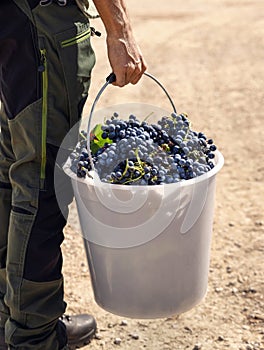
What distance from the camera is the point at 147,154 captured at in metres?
2.16

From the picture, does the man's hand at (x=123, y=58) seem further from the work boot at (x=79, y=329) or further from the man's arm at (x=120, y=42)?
the work boot at (x=79, y=329)

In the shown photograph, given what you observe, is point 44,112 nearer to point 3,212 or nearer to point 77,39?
point 77,39

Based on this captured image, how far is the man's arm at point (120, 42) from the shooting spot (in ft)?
6.89

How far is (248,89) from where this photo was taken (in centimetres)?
518

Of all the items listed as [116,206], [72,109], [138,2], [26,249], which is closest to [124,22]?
[72,109]

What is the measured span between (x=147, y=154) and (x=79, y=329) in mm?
800

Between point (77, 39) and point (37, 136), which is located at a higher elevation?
point (77, 39)

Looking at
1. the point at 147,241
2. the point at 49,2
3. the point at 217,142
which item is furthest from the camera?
the point at 217,142

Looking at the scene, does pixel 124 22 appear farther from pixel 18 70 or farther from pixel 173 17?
pixel 173 17

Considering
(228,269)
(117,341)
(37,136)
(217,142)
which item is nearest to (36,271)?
(37,136)

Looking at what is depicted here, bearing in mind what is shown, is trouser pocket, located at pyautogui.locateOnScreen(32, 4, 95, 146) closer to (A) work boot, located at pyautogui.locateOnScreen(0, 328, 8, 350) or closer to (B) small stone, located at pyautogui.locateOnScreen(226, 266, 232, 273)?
(A) work boot, located at pyautogui.locateOnScreen(0, 328, 8, 350)

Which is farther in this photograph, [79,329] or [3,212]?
[79,329]

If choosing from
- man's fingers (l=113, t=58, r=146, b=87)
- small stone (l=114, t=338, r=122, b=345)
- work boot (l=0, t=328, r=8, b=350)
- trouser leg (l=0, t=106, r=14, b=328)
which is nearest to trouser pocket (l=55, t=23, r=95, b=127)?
man's fingers (l=113, t=58, r=146, b=87)

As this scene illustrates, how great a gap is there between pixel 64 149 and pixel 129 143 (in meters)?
0.19
